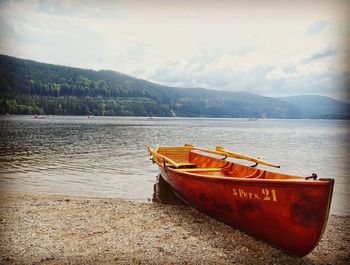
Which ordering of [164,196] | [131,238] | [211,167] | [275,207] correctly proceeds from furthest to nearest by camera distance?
[164,196] → [211,167] → [131,238] → [275,207]

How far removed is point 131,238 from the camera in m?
7.80

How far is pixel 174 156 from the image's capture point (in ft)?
50.3

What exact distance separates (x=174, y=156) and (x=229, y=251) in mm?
8458

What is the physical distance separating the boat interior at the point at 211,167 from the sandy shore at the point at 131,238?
1562 mm

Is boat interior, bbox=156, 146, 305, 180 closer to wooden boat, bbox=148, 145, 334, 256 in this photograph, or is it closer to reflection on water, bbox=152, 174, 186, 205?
wooden boat, bbox=148, 145, 334, 256

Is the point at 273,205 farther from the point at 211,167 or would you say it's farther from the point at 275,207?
the point at 211,167

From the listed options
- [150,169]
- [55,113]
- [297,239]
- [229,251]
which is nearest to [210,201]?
[229,251]

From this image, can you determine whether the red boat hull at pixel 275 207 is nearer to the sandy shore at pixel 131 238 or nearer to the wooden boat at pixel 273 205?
the wooden boat at pixel 273 205

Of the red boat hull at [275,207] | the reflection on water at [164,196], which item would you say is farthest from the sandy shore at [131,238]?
the reflection on water at [164,196]

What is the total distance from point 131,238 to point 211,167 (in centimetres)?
595

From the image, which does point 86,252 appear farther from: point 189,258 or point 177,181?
point 177,181

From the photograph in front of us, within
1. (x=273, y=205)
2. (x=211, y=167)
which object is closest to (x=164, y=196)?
(x=211, y=167)

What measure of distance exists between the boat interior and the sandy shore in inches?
61.5

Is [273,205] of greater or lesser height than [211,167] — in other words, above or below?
above
